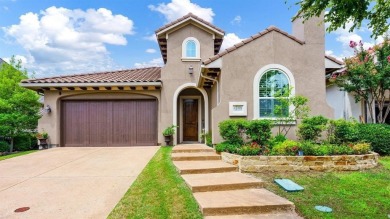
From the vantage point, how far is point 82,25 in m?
17.6

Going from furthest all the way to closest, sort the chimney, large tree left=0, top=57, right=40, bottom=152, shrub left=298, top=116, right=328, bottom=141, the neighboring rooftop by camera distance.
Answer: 1. the neighboring rooftop
2. large tree left=0, top=57, right=40, bottom=152
3. the chimney
4. shrub left=298, top=116, right=328, bottom=141

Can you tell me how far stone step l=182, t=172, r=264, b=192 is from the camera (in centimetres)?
540

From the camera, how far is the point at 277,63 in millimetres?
9430

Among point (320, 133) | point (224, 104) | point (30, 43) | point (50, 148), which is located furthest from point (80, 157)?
point (30, 43)

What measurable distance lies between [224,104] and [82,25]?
45.3 feet

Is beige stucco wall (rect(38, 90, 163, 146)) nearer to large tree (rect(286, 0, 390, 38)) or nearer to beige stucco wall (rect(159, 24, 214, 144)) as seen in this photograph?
beige stucco wall (rect(159, 24, 214, 144))

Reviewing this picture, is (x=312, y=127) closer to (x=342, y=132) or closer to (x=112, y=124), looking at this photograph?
(x=342, y=132)

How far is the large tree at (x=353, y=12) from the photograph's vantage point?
169 inches

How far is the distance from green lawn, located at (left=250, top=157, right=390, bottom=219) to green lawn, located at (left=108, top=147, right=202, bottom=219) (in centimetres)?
207

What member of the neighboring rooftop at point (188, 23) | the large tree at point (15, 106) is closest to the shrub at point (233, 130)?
the neighboring rooftop at point (188, 23)

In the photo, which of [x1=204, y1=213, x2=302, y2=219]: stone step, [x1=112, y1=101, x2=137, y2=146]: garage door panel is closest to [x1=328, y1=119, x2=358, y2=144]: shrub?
[x1=204, y1=213, x2=302, y2=219]: stone step

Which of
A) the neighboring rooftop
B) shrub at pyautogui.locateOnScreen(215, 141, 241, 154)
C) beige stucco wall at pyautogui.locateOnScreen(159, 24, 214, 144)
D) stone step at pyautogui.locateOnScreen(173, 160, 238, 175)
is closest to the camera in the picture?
stone step at pyautogui.locateOnScreen(173, 160, 238, 175)

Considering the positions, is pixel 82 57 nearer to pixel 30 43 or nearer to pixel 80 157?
pixel 30 43

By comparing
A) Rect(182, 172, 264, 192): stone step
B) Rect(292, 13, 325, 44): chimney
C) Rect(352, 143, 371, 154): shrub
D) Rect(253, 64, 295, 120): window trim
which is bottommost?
Rect(182, 172, 264, 192): stone step
